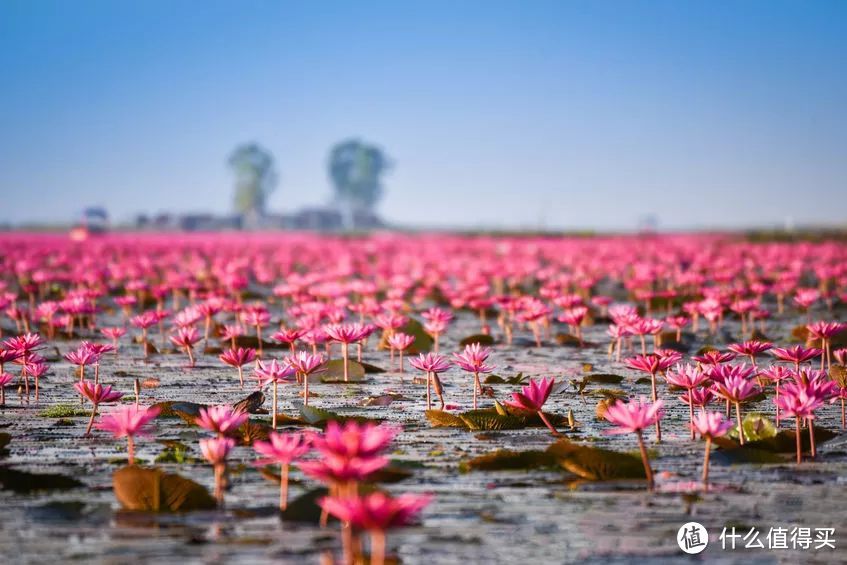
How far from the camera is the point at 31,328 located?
32.7 ft

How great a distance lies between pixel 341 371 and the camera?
21.9 feet

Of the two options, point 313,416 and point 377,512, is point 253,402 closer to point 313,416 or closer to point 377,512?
point 313,416

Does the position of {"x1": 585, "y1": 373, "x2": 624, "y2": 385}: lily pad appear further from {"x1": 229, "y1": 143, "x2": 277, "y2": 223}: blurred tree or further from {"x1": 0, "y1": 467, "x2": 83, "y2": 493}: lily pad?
{"x1": 229, "y1": 143, "x2": 277, "y2": 223}: blurred tree

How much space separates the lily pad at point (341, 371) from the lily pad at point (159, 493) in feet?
10.9

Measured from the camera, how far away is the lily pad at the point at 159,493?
A: 3.25 metres

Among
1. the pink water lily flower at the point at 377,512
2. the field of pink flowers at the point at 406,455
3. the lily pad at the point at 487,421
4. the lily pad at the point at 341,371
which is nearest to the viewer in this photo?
the pink water lily flower at the point at 377,512

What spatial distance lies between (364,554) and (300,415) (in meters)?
2.14

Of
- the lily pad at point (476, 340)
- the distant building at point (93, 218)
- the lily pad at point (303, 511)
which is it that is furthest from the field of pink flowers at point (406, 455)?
the distant building at point (93, 218)

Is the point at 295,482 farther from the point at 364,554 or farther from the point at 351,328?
the point at 351,328

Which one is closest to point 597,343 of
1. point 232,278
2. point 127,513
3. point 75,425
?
point 232,278

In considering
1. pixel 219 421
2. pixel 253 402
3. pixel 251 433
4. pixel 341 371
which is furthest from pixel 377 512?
pixel 341 371

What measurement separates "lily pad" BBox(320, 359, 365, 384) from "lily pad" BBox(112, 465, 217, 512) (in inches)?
131

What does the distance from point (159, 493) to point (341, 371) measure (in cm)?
344

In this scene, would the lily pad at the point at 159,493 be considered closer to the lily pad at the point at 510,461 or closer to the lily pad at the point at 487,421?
the lily pad at the point at 510,461
